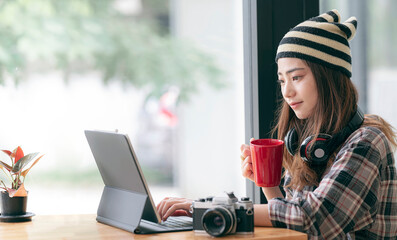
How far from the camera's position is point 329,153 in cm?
157

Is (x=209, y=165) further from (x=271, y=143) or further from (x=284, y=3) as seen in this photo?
(x=271, y=143)

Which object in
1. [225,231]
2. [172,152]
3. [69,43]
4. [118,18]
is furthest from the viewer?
[172,152]

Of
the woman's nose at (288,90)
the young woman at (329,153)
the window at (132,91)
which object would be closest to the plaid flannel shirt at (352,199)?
the young woman at (329,153)

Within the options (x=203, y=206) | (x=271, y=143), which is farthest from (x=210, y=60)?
(x=203, y=206)

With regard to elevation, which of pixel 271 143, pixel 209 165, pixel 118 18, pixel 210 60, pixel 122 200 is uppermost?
pixel 118 18

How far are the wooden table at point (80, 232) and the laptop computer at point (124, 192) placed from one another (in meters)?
0.03

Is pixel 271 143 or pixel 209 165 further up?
pixel 271 143

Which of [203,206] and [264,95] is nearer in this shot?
[203,206]

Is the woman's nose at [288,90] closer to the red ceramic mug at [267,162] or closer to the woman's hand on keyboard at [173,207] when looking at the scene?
the red ceramic mug at [267,162]

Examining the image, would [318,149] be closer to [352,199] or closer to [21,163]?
[352,199]

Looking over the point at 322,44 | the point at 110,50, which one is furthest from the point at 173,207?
the point at 110,50

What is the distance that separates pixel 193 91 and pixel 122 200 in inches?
87.9

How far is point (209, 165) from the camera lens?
141 inches

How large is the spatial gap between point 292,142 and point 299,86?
18 cm
